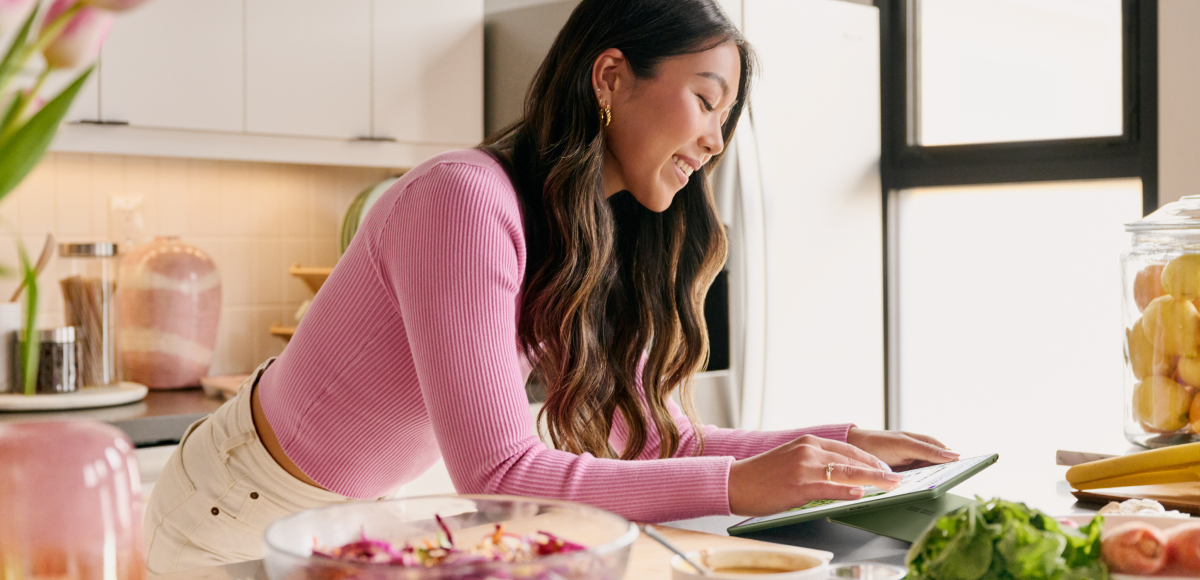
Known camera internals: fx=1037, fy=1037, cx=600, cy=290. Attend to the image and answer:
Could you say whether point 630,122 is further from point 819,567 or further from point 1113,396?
point 1113,396

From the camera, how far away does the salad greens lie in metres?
0.52

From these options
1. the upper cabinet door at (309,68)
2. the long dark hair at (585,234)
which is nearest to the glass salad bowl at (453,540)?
the long dark hair at (585,234)

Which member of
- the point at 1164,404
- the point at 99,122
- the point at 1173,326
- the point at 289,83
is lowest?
the point at 1164,404

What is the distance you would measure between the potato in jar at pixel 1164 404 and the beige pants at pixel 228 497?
3.39 ft

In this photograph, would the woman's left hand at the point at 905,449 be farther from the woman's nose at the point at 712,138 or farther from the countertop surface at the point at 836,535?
the woman's nose at the point at 712,138

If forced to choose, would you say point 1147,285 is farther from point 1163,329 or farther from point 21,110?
point 21,110

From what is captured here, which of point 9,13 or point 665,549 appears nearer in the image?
point 9,13

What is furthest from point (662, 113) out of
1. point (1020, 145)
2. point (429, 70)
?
point (1020, 145)

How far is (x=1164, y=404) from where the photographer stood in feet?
4.34

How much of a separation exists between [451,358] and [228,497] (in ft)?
1.56

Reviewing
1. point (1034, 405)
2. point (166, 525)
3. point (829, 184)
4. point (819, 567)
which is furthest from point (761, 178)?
point (819, 567)

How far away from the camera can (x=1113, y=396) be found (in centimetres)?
278

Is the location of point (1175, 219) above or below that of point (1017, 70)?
below

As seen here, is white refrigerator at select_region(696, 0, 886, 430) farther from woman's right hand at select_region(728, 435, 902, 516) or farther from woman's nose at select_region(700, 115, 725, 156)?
woman's right hand at select_region(728, 435, 902, 516)
